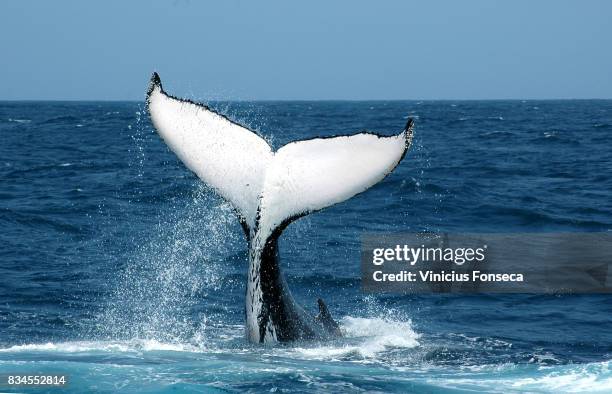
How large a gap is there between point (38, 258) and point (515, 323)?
8.00 metres

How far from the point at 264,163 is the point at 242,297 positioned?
19.0 ft

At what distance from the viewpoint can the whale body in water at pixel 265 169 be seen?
26.2 feet

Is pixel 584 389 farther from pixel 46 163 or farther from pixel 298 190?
pixel 46 163

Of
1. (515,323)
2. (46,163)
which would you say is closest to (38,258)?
(515,323)

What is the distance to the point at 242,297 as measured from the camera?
14.0 metres

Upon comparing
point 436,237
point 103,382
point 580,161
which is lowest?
point 103,382

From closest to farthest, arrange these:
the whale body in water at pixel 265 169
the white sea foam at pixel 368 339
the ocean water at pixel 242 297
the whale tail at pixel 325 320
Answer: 1. the whale body in water at pixel 265 169
2. the ocean water at pixel 242 297
3. the white sea foam at pixel 368 339
4. the whale tail at pixel 325 320

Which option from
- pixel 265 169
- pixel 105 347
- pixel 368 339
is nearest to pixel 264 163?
pixel 265 169

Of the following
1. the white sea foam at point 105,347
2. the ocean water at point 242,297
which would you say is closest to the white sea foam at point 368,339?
the ocean water at point 242,297

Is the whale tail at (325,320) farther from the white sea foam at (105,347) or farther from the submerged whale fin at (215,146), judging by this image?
the submerged whale fin at (215,146)

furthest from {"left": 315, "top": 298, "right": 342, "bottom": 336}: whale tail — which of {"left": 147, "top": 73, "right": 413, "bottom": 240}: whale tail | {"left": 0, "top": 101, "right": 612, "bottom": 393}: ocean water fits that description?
{"left": 147, "top": 73, "right": 413, "bottom": 240}: whale tail

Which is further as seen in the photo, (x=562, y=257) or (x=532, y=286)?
(x=562, y=257)

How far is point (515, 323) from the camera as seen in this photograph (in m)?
12.8

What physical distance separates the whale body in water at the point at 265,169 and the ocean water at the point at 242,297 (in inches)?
32.7
